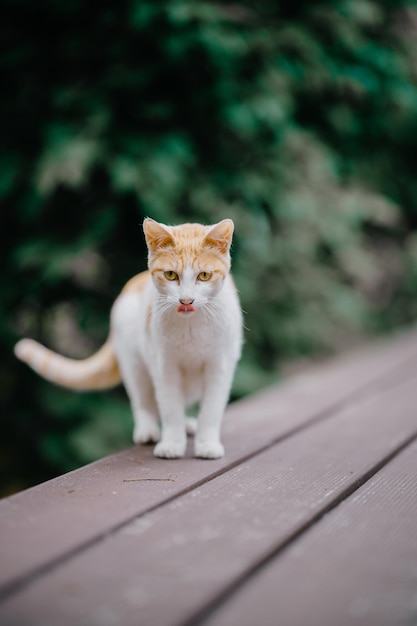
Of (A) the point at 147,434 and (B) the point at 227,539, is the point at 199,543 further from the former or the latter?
(A) the point at 147,434

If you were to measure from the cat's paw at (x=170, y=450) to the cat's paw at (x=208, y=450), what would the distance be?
0.11 ft

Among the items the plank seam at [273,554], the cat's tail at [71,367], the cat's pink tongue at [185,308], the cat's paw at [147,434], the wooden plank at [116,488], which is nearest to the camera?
the plank seam at [273,554]

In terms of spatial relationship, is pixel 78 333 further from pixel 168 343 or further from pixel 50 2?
pixel 168 343

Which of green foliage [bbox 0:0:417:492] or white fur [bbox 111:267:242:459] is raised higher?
green foliage [bbox 0:0:417:492]

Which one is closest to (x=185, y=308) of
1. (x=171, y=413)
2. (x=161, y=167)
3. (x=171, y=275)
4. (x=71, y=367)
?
(x=171, y=275)

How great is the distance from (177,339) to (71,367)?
450 mm

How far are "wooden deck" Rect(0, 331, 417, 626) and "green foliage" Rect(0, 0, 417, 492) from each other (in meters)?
1.16

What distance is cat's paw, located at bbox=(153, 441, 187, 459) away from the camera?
4.67ft

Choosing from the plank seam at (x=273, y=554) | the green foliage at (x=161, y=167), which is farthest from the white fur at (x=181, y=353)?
the green foliage at (x=161, y=167)

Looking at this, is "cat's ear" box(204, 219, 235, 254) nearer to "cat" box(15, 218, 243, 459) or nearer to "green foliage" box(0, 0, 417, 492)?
"cat" box(15, 218, 243, 459)

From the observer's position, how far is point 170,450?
1.43 metres

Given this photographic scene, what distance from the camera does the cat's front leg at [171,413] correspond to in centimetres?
143

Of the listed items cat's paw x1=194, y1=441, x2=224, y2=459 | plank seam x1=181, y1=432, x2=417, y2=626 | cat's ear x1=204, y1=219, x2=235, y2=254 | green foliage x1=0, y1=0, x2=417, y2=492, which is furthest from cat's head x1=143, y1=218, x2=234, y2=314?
green foliage x1=0, y1=0, x2=417, y2=492

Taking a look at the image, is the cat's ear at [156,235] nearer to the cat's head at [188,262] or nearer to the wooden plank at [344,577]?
the cat's head at [188,262]
